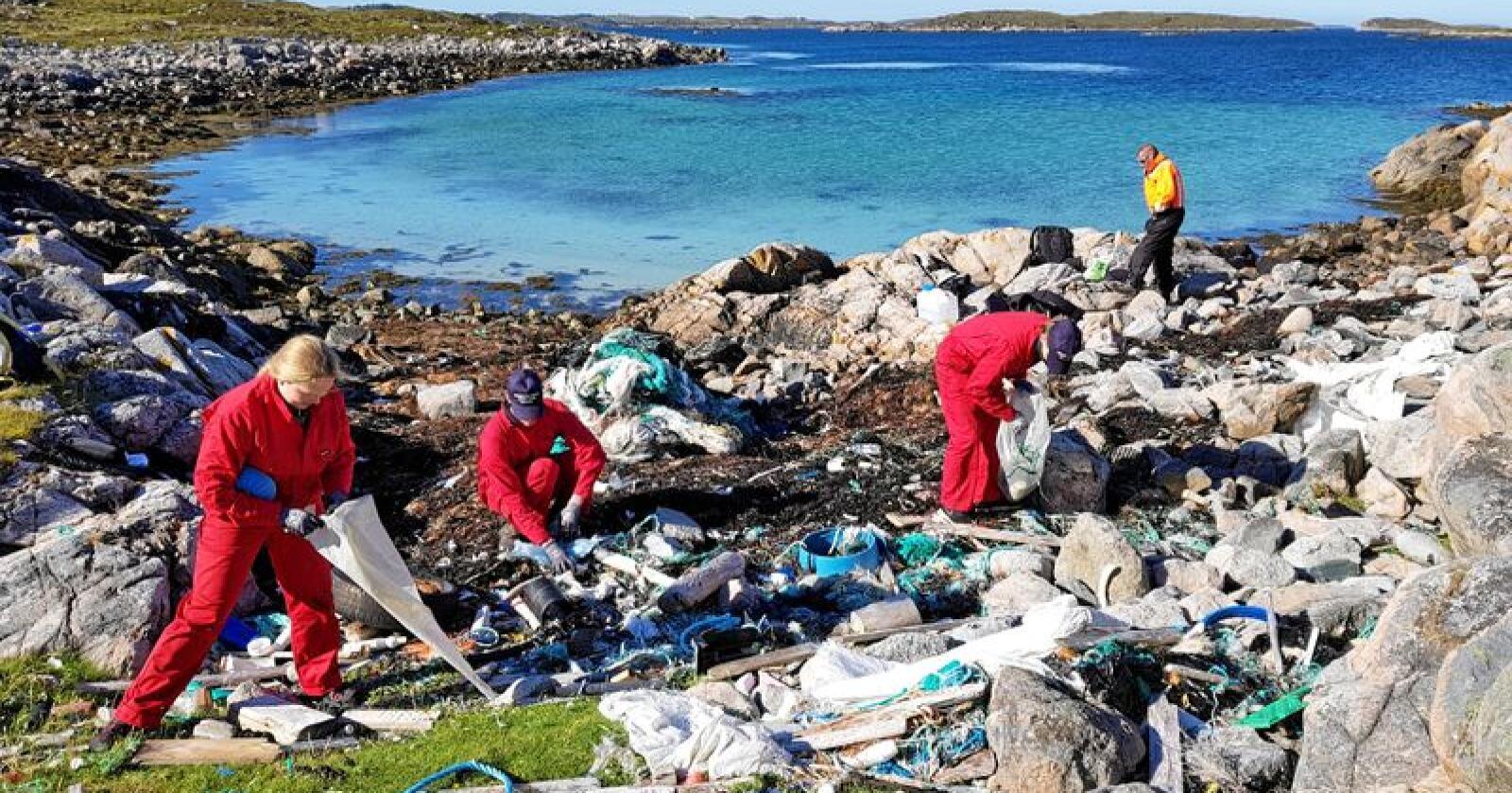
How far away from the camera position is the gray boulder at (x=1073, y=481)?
870 cm

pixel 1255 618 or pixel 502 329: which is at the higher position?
pixel 1255 618

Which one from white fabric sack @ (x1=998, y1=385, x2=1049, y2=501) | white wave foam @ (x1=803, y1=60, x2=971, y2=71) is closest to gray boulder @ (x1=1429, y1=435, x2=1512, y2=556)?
white fabric sack @ (x1=998, y1=385, x2=1049, y2=501)

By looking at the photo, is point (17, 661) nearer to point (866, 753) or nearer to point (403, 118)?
point (866, 753)

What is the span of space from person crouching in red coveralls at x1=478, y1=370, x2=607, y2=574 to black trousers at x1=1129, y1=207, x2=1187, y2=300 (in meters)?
10.1

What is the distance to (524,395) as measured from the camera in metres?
7.93

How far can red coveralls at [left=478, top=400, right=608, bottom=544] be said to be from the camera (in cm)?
816

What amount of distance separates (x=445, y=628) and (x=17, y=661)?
7.70 ft

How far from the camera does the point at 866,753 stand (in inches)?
200

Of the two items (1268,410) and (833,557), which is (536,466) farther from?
(1268,410)

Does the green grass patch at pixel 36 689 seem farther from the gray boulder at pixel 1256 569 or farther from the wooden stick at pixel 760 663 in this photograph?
the gray boulder at pixel 1256 569

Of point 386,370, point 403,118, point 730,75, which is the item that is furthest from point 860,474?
point 730,75

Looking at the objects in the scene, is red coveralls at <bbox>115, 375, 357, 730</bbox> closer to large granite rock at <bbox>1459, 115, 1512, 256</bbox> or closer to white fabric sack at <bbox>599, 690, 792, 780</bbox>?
white fabric sack at <bbox>599, 690, 792, 780</bbox>

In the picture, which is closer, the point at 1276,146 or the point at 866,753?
the point at 866,753

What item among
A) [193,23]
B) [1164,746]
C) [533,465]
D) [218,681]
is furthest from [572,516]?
[193,23]
